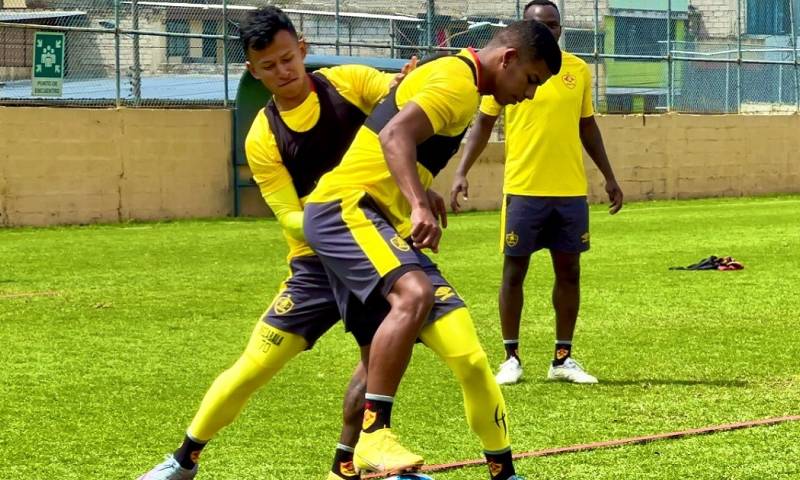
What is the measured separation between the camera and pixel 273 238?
1873 centimetres

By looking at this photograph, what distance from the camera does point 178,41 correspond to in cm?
2288

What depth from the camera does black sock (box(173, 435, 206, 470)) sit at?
17.7ft

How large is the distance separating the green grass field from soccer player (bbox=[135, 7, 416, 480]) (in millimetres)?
414

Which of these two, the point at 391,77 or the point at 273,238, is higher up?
the point at 391,77

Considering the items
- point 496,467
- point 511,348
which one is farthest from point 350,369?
point 496,467

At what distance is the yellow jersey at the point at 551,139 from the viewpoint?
8.22m

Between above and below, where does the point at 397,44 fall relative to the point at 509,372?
above

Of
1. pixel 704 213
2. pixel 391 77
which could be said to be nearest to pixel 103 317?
pixel 391 77

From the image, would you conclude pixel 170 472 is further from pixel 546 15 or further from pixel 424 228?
pixel 546 15

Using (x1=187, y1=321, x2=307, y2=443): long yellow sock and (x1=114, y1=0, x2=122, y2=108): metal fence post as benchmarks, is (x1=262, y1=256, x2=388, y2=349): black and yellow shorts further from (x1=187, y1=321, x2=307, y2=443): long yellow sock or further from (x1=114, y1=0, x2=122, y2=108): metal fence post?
(x1=114, y1=0, x2=122, y2=108): metal fence post

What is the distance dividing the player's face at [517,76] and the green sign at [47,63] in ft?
55.4

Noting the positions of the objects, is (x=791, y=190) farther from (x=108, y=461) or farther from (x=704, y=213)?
(x=108, y=461)

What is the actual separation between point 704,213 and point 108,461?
19393 mm

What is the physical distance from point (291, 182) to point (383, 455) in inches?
55.8
